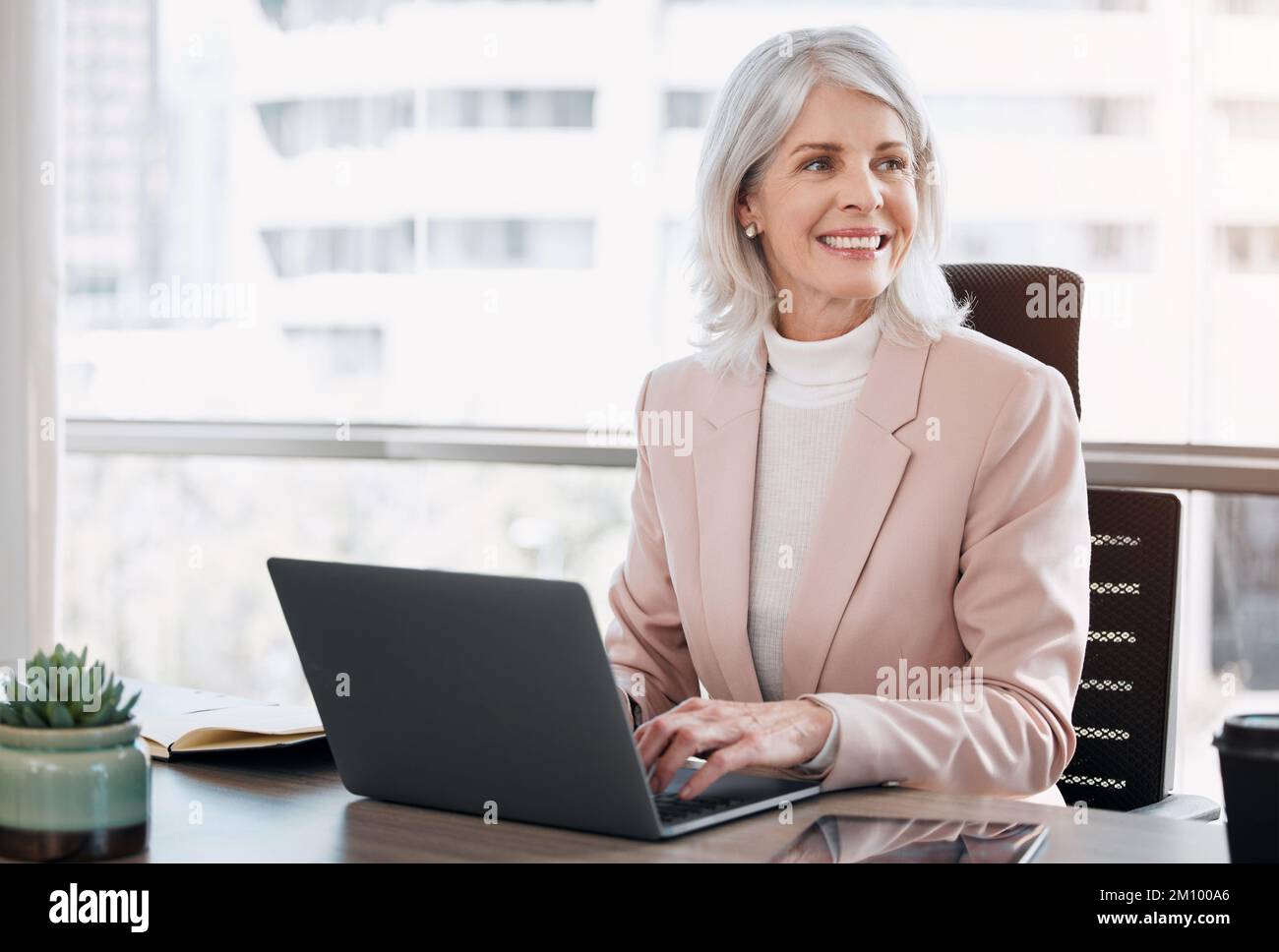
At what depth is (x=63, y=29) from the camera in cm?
396

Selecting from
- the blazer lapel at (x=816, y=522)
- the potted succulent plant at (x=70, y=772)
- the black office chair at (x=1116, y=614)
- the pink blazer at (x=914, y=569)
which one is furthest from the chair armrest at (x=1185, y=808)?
the potted succulent plant at (x=70, y=772)

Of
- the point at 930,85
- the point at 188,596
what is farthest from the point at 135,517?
the point at 930,85

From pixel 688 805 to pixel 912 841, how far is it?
0.20m

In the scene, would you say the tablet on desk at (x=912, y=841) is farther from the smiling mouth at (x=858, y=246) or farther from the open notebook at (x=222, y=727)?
the smiling mouth at (x=858, y=246)

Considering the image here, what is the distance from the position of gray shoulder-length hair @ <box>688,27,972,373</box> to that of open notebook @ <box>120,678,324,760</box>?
73cm

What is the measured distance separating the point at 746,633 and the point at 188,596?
2795 millimetres

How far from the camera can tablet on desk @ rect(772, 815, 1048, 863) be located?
1.12 metres

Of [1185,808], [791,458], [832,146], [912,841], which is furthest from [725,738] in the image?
[832,146]

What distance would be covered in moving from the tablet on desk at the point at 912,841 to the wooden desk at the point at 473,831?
0.02 meters

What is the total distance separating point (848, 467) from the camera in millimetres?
1730

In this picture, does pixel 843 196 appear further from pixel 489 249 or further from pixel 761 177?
pixel 489 249

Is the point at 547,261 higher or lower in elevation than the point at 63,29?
lower
